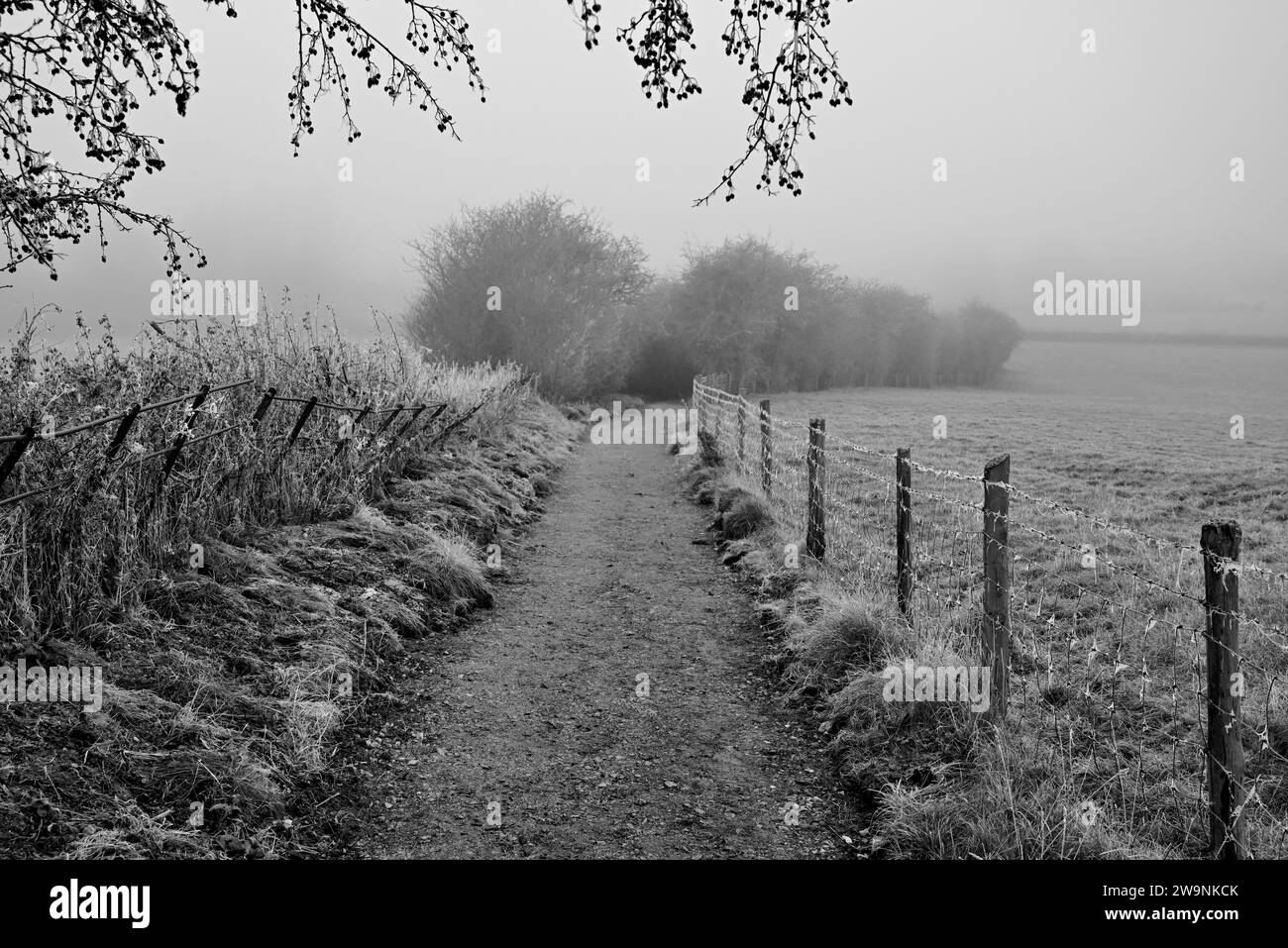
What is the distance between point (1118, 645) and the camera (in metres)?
6.50

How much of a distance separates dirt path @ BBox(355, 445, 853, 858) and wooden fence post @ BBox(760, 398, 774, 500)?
11.3ft

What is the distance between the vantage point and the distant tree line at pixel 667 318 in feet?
95.5

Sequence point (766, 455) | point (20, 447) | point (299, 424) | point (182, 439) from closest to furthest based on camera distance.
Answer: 1. point (20, 447)
2. point (182, 439)
3. point (299, 424)
4. point (766, 455)

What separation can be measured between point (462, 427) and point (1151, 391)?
56.9 m

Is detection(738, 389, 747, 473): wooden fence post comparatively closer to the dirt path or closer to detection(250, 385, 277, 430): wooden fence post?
the dirt path

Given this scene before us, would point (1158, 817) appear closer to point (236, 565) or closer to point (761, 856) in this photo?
point (761, 856)

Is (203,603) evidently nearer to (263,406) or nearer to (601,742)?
(263,406)

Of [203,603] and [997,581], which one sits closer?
[997,581]

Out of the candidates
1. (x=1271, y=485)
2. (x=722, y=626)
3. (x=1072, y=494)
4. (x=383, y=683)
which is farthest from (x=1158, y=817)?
(x=1271, y=485)

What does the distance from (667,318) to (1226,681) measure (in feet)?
144

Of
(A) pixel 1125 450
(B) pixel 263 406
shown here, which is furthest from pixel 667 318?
(B) pixel 263 406

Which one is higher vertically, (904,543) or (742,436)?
(742,436)

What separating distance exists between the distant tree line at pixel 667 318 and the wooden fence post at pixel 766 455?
1699 cm
